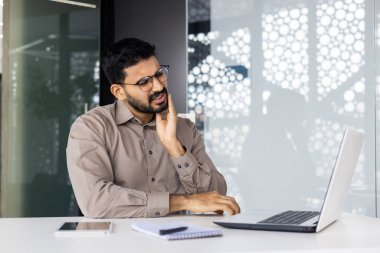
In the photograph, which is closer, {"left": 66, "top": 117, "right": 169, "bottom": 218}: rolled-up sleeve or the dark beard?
{"left": 66, "top": 117, "right": 169, "bottom": 218}: rolled-up sleeve

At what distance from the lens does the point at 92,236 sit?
160 cm

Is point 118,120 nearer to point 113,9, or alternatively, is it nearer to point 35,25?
point 35,25

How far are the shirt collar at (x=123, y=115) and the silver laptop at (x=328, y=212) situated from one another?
0.86 metres

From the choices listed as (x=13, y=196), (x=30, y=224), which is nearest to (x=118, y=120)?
(x=30, y=224)

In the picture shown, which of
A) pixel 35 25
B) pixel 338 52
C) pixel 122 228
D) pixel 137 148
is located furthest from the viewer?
pixel 35 25

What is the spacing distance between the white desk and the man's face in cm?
85

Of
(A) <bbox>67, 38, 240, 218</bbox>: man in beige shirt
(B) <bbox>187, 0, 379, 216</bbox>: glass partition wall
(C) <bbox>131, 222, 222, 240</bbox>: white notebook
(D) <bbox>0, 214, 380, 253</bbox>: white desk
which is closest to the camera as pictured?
(D) <bbox>0, 214, 380, 253</bbox>: white desk

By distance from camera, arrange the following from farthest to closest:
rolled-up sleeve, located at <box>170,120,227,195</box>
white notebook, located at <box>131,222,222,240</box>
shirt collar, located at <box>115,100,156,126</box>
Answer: shirt collar, located at <box>115,100,156,126</box>
rolled-up sleeve, located at <box>170,120,227,195</box>
white notebook, located at <box>131,222,222,240</box>

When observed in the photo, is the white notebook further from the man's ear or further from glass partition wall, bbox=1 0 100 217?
glass partition wall, bbox=1 0 100 217

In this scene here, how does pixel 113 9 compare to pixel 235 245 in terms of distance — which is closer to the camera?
pixel 235 245

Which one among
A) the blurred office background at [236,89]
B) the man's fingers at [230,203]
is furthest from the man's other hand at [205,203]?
the blurred office background at [236,89]

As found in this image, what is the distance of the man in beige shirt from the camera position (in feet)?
7.57

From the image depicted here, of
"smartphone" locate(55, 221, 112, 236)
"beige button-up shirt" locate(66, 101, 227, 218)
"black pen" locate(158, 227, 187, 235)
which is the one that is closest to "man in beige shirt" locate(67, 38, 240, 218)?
"beige button-up shirt" locate(66, 101, 227, 218)

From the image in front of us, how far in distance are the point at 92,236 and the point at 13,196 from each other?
9.81 ft
